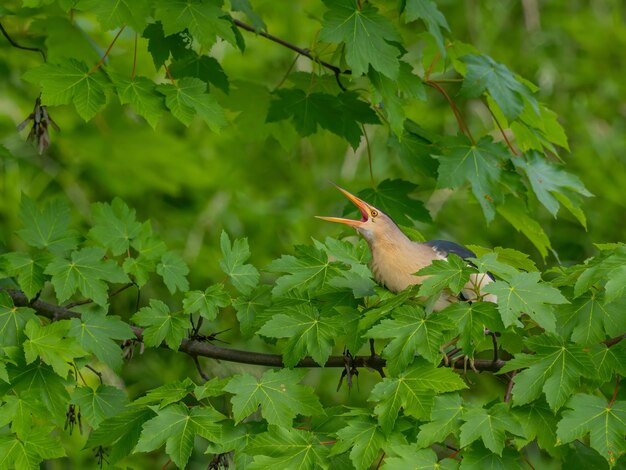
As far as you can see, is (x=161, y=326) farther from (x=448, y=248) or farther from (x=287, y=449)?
(x=448, y=248)

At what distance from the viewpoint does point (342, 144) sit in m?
8.01

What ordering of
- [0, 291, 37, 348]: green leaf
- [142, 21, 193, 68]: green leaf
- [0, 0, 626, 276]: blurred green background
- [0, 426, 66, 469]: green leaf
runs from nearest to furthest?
[0, 426, 66, 469]: green leaf → [0, 291, 37, 348]: green leaf → [142, 21, 193, 68]: green leaf → [0, 0, 626, 276]: blurred green background

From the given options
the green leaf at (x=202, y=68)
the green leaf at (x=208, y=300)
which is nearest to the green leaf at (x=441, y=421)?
the green leaf at (x=208, y=300)

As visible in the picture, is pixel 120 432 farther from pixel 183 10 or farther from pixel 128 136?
pixel 128 136

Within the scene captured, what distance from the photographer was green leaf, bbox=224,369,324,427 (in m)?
2.43

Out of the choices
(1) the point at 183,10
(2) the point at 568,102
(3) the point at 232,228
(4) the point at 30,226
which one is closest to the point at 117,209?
(4) the point at 30,226

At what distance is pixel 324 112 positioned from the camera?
11.8ft

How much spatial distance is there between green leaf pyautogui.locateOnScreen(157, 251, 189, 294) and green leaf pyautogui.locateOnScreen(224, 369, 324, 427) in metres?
0.69

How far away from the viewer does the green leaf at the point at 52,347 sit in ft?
8.54

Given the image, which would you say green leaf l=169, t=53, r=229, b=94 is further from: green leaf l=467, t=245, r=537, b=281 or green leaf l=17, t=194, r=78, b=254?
green leaf l=467, t=245, r=537, b=281

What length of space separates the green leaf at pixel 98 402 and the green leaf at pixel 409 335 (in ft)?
2.59

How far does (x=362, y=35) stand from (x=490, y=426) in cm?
132

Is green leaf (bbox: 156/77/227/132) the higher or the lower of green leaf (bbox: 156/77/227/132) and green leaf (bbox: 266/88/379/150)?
the higher

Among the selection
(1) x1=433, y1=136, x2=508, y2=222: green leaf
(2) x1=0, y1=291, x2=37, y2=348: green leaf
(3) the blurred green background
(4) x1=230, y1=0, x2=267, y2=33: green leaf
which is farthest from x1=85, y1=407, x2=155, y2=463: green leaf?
(3) the blurred green background
